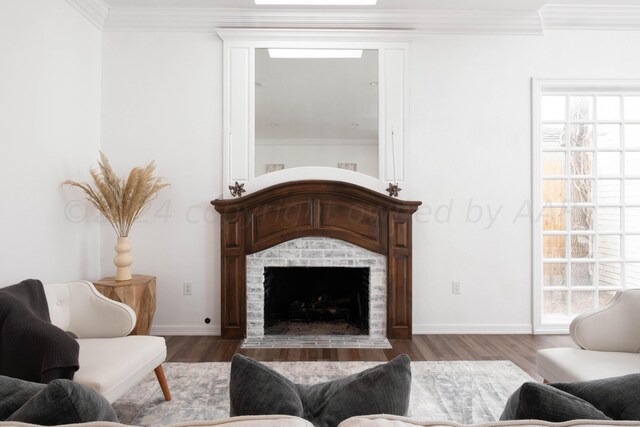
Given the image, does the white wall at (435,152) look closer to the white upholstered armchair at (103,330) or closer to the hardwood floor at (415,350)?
the hardwood floor at (415,350)

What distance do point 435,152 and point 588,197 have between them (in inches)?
62.2

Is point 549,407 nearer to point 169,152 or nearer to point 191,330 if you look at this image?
point 191,330

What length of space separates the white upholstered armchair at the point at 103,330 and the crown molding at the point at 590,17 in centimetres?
425

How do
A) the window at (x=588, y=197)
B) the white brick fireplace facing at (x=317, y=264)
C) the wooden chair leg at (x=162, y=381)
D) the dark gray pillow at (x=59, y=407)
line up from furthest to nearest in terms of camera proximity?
1. the window at (x=588, y=197)
2. the white brick fireplace facing at (x=317, y=264)
3. the wooden chair leg at (x=162, y=381)
4. the dark gray pillow at (x=59, y=407)

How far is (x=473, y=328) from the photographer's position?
398 centimetres

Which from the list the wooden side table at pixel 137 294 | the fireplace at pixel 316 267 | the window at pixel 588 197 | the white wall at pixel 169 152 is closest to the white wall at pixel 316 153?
the white wall at pixel 169 152

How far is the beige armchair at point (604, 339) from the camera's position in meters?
2.12

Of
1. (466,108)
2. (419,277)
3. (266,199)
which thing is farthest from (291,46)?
(419,277)

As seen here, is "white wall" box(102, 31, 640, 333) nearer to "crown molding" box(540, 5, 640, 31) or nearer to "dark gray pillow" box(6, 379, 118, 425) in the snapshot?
"crown molding" box(540, 5, 640, 31)

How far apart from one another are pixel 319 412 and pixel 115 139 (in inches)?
145

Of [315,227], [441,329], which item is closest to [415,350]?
[441,329]

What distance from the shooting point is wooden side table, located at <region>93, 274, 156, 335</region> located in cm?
324

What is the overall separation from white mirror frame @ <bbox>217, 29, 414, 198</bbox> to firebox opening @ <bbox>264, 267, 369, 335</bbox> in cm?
A: 91

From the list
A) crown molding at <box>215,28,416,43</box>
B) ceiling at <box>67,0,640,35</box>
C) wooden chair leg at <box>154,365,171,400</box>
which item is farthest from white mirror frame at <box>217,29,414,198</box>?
wooden chair leg at <box>154,365,171,400</box>
